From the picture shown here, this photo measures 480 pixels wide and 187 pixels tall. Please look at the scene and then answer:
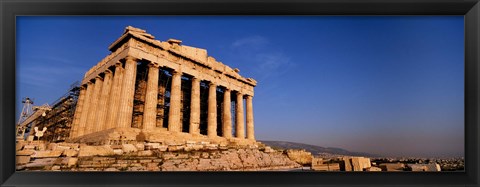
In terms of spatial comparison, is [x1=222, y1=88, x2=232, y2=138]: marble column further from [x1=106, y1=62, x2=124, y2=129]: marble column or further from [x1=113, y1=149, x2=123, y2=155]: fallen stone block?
[x1=113, y1=149, x2=123, y2=155]: fallen stone block

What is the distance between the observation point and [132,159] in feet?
44.7

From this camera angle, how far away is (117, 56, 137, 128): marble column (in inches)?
781

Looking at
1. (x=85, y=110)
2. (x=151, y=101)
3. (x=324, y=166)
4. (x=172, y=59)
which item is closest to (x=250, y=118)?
(x=172, y=59)

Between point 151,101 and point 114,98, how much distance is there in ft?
6.65

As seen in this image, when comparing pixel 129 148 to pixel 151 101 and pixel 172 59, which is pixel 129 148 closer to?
pixel 151 101

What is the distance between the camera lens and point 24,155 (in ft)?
36.9

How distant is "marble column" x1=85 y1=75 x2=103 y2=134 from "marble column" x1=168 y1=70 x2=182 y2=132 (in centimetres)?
451

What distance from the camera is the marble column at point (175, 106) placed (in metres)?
22.2
